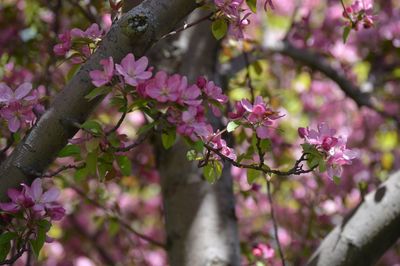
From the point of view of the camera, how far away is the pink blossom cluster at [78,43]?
1.31 meters

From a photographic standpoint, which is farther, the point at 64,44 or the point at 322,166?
the point at 64,44

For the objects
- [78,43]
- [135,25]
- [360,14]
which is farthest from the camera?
[360,14]

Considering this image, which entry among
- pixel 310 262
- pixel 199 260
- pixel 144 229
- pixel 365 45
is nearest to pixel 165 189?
pixel 199 260

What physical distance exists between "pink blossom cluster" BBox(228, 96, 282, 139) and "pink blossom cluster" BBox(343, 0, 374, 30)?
0.48 metres

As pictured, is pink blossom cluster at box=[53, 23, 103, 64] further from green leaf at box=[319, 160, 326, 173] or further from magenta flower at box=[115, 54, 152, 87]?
green leaf at box=[319, 160, 326, 173]

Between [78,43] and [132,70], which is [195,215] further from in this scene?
[132,70]

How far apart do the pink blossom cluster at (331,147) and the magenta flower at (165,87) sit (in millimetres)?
301

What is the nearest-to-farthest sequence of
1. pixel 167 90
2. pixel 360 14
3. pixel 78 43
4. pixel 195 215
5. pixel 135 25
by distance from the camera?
pixel 167 90 < pixel 135 25 < pixel 78 43 < pixel 360 14 < pixel 195 215

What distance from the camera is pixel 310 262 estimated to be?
1641 mm

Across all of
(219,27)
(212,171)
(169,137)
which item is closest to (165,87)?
(169,137)

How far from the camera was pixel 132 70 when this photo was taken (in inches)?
42.7

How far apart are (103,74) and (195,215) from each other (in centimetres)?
79

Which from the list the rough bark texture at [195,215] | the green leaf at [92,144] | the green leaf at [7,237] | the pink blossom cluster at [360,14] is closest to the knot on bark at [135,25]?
the green leaf at [92,144]

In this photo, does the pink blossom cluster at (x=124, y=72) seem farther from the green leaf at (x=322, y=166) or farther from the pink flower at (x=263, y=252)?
the pink flower at (x=263, y=252)
